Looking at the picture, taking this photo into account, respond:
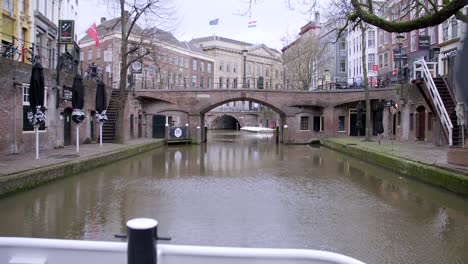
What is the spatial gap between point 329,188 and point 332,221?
406 cm

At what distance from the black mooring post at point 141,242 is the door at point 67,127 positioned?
19.9 metres

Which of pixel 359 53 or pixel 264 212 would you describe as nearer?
pixel 264 212

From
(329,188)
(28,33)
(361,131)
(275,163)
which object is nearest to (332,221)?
(329,188)

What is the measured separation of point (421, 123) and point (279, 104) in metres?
12.6

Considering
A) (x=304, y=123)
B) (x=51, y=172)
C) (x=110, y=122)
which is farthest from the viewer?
(x=304, y=123)

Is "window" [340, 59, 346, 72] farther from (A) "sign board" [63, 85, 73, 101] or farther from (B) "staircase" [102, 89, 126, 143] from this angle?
(A) "sign board" [63, 85, 73, 101]

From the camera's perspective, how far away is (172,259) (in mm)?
3043

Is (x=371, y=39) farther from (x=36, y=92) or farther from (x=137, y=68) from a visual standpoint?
(x=36, y=92)

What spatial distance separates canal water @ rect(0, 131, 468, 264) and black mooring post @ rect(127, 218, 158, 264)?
387 cm

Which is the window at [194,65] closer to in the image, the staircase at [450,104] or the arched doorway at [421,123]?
the arched doorway at [421,123]

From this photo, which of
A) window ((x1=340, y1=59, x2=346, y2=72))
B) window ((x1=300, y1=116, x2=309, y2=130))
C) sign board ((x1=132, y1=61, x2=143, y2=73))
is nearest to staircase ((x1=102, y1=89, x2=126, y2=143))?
sign board ((x1=132, y1=61, x2=143, y2=73))

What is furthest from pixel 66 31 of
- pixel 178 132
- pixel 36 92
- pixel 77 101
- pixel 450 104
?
pixel 450 104

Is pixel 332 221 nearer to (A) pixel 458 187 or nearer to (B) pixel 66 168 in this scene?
(A) pixel 458 187

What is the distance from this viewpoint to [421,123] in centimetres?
2570
